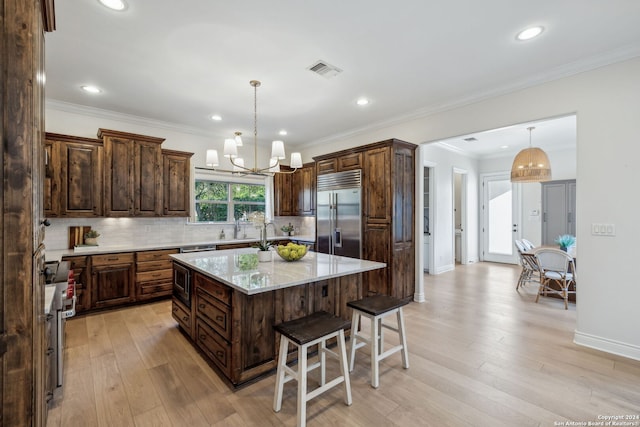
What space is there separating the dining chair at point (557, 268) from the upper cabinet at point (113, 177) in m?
5.74

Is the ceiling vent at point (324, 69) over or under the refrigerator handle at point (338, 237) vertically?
over

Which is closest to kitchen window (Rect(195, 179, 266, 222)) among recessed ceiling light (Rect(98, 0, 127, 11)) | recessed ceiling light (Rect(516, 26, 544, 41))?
recessed ceiling light (Rect(98, 0, 127, 11))

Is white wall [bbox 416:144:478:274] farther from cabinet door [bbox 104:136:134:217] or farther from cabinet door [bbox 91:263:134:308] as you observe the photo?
cabinet door [bbox 91:263:134:308]

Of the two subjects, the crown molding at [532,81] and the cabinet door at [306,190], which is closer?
the crown molding at [532,81]

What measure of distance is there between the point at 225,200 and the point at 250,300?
389 cm

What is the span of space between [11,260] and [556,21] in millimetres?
3681

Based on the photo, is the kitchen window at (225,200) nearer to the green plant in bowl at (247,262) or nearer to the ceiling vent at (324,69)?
the green plant in bowl at (247,262)

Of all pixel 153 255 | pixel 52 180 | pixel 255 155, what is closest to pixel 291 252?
pixel 255 155

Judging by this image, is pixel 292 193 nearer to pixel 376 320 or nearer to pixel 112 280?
pixel 112 280

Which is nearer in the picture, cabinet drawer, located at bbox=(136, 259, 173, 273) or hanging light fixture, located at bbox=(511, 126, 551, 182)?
cabinet drawer, located at bbox=(136, 259, 173, 273)

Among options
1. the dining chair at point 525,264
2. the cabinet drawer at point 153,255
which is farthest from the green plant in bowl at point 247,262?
the dining chair at point 525,264

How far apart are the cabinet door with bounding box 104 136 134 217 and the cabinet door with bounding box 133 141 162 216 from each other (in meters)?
0.06

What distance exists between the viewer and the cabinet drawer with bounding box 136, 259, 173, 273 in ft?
13.7

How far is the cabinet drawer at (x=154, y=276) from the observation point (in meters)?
4.18
